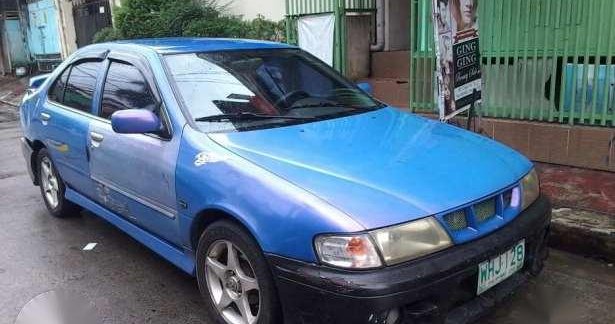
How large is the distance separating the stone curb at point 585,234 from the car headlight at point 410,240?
6.57 feet

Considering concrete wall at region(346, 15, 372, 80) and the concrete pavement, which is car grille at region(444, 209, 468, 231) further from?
concrete wall at region(346, 15, 372, 80)

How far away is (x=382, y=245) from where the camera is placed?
2369 mm

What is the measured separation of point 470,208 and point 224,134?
138cm

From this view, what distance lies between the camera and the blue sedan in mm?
2404

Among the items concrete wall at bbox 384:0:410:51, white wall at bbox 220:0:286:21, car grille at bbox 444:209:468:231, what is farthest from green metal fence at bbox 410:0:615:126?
white wall at bbox 220:0:286:21

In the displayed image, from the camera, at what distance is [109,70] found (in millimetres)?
4117

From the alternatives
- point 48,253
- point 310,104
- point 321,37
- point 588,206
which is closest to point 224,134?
point 310,104

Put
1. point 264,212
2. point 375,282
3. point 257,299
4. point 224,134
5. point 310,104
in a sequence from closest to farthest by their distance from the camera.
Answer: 1. point 375,282
2. point 264,212
3. point 257,299
4. point 224,134
5. point 310,104

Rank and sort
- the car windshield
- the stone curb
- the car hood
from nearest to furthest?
the car hood → the car windshield → the stone curb

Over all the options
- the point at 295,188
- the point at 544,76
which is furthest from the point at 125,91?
the point at 544,76

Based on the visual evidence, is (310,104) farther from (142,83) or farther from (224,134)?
(142,83)

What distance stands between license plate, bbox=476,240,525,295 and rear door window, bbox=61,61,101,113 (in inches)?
120

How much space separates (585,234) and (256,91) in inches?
97.8

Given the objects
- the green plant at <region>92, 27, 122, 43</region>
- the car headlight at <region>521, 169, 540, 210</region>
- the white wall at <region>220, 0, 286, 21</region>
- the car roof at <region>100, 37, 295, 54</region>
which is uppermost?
the white wall at <region>220, 0, 286, 21</region>
